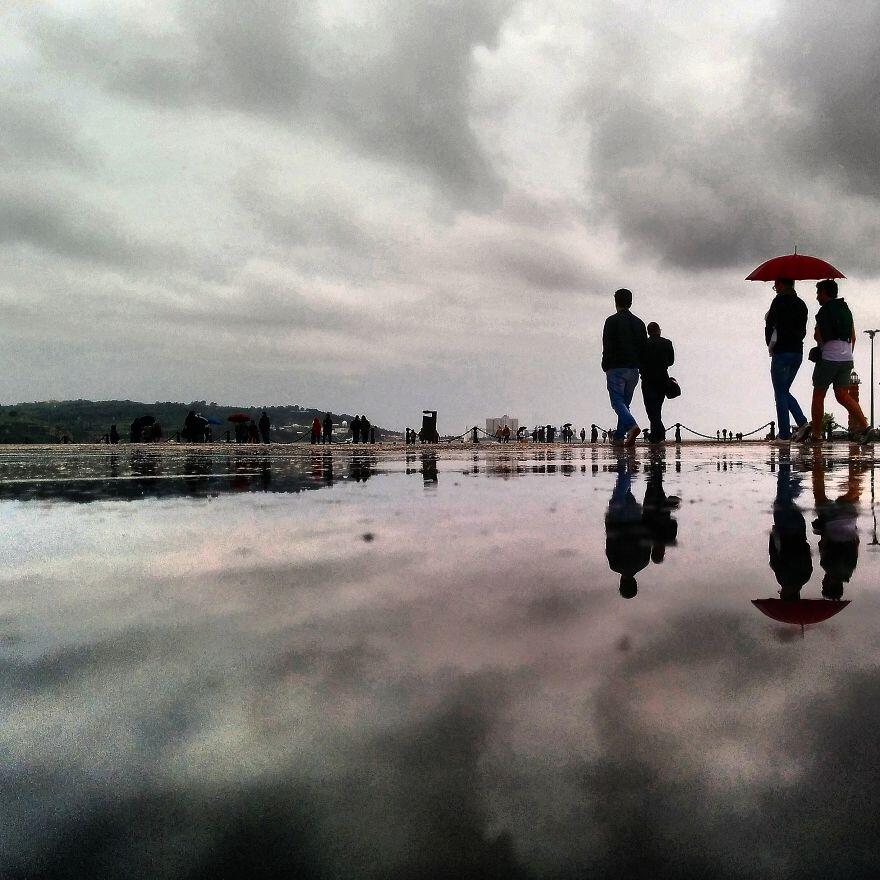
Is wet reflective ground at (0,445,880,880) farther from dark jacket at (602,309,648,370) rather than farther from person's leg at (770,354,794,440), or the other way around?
person's leg at (770,354,794,440)

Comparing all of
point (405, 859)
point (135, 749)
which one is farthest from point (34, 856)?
point (405, 859)

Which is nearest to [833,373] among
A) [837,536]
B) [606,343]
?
[606,343]

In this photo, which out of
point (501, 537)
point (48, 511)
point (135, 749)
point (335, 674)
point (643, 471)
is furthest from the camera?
point (643, 471)

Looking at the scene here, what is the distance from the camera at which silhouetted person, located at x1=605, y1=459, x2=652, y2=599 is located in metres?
2.08

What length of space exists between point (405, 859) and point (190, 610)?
1237mm

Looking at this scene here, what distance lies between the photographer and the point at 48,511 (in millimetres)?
4160

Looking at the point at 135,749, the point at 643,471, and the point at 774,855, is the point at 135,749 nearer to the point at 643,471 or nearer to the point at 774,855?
the point at 774,855

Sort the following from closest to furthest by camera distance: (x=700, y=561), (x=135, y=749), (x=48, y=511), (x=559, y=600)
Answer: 1. (x=135, y=749)
2. (x=559, y=600)
3. (x=700, y=561)
4. (x=48, y=511)

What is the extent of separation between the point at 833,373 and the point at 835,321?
0.88m

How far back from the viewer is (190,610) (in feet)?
5.86

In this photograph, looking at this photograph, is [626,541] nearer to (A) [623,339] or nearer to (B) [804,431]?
(A) [623,339]

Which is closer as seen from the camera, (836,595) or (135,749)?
(135,749)

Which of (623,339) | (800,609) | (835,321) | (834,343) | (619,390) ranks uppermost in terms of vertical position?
(835,321)

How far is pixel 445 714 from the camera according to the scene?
106cm
